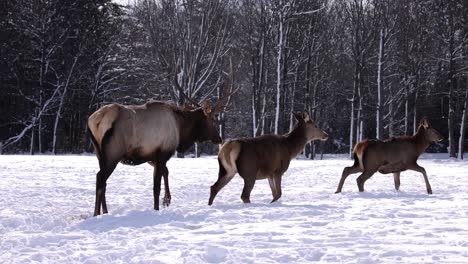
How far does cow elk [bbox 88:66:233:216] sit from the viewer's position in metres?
8.02

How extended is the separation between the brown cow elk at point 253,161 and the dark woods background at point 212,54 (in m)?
19.6

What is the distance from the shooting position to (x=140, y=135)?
8469mm

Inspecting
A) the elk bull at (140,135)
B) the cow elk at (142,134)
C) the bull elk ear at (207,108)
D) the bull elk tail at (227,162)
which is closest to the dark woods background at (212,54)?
the bull elk ear at (207,108)

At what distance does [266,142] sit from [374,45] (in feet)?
90.5

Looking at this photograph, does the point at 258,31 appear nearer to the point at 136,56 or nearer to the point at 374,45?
the point at 374,45

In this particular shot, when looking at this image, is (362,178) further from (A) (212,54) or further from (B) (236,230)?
(A) (212,54)

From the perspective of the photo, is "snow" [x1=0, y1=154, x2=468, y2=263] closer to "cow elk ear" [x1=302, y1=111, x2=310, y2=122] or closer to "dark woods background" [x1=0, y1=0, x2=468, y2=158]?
"cow elk ear" [x1=302, y1=111, x2=310, y2=122]

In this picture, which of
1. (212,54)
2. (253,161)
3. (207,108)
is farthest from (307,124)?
(212,54)

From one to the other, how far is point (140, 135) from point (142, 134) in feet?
0.16

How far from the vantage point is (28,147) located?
3800cm

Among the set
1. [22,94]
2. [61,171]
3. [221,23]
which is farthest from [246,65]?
[61,171]

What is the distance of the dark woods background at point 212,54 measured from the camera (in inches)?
1247

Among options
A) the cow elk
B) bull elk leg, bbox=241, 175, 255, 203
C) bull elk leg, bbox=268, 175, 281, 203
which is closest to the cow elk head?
bull elk leg, bbox=268, 175, 281, 203

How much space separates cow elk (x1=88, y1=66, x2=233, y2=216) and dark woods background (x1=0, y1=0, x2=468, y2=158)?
19716 mm
